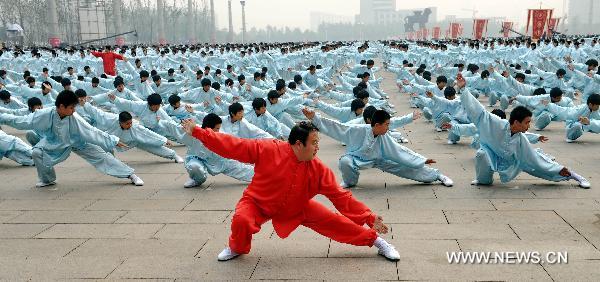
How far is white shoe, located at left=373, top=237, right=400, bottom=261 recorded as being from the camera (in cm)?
433

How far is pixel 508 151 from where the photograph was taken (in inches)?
254

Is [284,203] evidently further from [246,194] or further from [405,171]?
[405,171]

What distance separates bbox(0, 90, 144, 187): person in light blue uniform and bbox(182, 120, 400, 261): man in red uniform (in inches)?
129

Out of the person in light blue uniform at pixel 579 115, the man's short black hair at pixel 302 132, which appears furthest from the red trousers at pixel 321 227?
the person in light blue uniform at pixel 579 115

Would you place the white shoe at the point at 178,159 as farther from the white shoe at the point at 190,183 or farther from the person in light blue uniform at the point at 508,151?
the person in light blue uniform at the point at 508,151

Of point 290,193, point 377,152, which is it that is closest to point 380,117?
point 377,152

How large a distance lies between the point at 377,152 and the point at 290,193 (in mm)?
2575

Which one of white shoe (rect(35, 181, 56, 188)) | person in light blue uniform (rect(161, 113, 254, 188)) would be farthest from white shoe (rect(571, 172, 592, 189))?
white shoe (rect(35, 181, 56, 188))

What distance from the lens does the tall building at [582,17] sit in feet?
282

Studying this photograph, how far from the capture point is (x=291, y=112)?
11734 millimetres

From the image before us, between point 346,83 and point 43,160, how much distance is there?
8608 millimetres

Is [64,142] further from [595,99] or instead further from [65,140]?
[595,99]

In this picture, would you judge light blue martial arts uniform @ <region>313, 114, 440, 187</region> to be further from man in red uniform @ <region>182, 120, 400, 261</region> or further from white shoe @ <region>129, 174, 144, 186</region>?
white shoe @ <region>129, 174, 144, 186</region>

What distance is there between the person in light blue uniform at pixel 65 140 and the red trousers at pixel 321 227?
10.7ft
